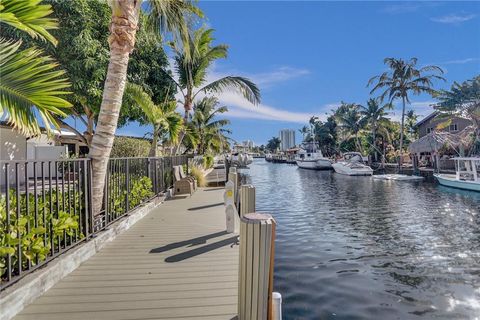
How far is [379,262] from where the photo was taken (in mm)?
7504

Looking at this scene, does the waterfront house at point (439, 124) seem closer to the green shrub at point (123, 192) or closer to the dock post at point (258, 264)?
the green shrub at point (123, 192)

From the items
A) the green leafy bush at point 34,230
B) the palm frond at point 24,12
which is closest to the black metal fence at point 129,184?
the green leafy bush at point 34,230

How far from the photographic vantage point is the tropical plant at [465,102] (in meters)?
29.7

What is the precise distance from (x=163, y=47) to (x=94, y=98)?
17.4 ft

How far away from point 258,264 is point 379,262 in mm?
6184

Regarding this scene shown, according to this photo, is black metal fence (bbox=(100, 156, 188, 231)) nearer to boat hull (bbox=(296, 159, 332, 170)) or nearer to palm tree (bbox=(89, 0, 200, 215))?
palm tree (bbox=(89, 0, 200, 215))

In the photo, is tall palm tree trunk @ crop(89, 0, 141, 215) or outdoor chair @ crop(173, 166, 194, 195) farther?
outdoor chair @ crop(173, 166, 194, 195)

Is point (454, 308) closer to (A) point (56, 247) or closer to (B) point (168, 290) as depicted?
(B) point (168, 290)

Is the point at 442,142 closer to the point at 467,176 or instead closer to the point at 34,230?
the point at 467,176

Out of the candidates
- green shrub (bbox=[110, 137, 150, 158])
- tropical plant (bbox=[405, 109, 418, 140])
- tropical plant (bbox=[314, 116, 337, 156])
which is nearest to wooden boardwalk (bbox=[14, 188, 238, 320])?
green shrub (bbox=[110, 137, 150, 158])

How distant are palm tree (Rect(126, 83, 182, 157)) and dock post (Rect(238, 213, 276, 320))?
1043 centimetres

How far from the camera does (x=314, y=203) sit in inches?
667

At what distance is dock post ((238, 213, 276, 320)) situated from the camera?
255 centimetres

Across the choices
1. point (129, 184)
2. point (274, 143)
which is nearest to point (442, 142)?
point (129, 184)
